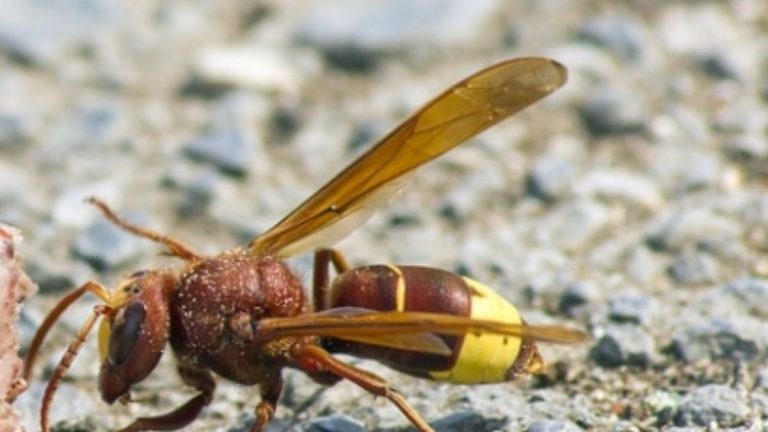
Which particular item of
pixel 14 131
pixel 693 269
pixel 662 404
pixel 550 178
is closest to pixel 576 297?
pixel 693 269

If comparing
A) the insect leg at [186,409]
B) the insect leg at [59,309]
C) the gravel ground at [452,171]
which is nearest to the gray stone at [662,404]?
the gravel ground at [452,171]

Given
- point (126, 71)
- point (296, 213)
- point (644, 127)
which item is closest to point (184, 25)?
point (126, 71)

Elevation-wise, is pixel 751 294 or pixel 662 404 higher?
pixel 751 294

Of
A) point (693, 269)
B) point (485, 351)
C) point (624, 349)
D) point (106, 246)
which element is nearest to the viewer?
point (485, 351)

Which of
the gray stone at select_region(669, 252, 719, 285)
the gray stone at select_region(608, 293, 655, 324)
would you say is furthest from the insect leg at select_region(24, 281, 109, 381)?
the gray stone at select_region(669, 252, 719, 285)

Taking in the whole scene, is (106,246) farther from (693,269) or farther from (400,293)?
Result: (693,269)

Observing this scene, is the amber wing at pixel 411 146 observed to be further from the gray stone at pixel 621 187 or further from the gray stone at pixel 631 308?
the gray stone at pixel 621 187

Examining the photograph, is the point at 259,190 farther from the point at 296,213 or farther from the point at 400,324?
the point at 400,324
